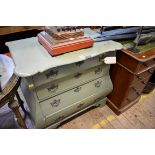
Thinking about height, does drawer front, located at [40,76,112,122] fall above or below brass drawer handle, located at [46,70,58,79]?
below

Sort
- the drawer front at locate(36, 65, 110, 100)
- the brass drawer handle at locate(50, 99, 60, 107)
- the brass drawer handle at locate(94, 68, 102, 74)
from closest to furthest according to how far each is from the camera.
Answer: the drawer front at locate(36, 65, 110, 100) < the brass drawer handle at locate(50, 99, 60, 107) < the brass drawer handle at locate(94, 68, 102, 74)

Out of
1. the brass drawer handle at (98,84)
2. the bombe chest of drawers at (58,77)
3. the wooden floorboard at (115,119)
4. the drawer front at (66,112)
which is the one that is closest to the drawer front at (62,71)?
the bombe chest of drawers at (58,77)

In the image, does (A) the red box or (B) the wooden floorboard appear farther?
(B) the wooden floorboard

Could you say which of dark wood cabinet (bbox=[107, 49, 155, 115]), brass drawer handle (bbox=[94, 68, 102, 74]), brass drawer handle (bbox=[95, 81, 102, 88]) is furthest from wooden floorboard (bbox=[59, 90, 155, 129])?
brass drawer handle (bbox=[94, 68, 102, 74])

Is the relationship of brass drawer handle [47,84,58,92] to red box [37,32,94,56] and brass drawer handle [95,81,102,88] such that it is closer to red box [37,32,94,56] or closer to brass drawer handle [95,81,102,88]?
red box [37,32,94,56]

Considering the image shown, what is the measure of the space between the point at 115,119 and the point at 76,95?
1.95 ft

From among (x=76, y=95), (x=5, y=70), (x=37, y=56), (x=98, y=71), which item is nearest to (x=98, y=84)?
(x=98, y=71)

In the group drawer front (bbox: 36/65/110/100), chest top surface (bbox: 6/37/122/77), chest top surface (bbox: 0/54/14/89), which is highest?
chest top surface (bbox: 6/37/122/77)

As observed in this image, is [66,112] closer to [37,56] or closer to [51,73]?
[51,73]

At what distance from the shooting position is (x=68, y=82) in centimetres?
108

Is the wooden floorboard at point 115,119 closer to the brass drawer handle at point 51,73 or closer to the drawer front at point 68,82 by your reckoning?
the drawer front at point 68,82

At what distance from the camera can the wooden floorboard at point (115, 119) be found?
1451 millimetres

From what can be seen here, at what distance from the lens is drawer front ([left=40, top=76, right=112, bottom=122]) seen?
3.55ft
